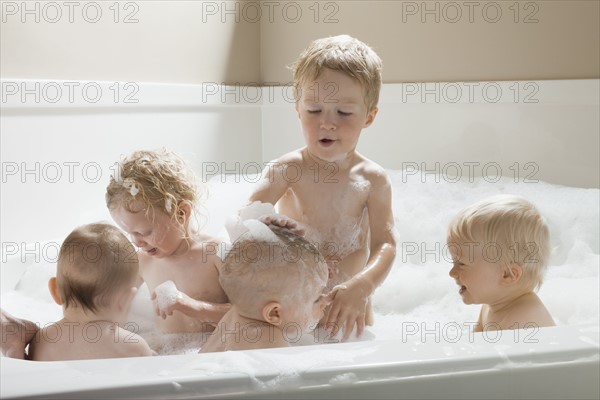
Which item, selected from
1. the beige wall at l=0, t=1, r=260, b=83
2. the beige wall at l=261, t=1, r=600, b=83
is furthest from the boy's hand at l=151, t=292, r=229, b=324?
the beige wall at l=261, t=1, r=600, b=83

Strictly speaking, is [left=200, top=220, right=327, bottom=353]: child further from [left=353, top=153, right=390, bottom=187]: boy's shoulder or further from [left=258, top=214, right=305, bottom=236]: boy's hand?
[left=353, top=153, right=390, bottom=187]: boy's shoulder

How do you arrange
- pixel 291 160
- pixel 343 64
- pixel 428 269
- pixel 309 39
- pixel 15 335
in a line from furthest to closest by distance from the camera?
pixel 309 39
pixel 428 269
pixel 291 160
pixel 343 64
pixel 15 335

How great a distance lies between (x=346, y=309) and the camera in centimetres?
128

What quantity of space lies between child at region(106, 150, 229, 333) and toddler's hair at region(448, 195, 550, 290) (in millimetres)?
442

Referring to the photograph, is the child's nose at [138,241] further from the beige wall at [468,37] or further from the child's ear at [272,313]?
the beige wall at [468,37]

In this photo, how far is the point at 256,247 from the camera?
1167 mm

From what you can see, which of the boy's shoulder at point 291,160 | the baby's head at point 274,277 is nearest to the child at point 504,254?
the baby's head at point 274,277

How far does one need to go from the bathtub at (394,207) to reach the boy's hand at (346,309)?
119mm

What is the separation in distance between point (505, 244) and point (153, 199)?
0.60 meters

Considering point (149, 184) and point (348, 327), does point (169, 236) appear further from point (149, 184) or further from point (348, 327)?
point (348, 327)

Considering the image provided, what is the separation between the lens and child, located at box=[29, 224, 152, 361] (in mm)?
1076

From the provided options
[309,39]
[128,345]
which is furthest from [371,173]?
[309,39]

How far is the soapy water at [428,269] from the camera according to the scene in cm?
141

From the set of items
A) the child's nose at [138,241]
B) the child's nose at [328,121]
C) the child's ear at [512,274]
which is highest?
the child's nose at [328,121]
